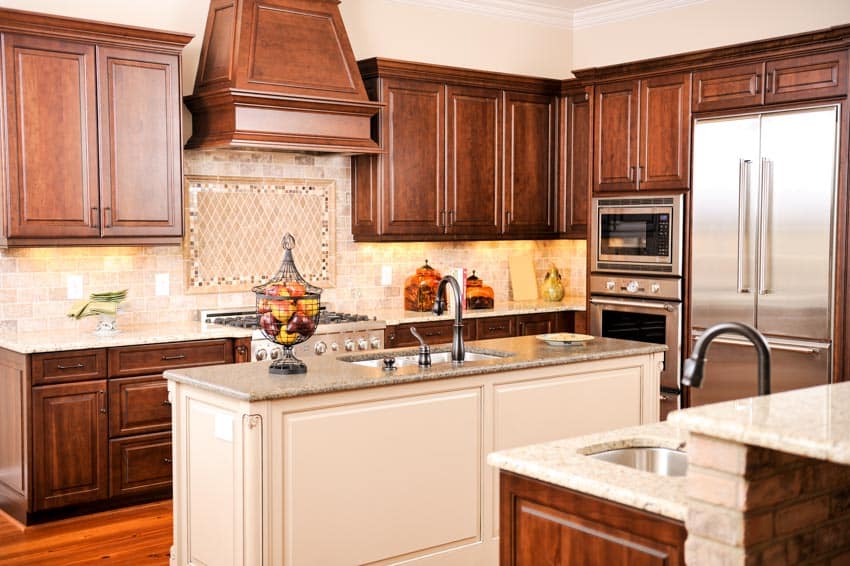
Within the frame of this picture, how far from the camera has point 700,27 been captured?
730 centimetres

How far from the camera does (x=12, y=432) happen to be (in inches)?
207

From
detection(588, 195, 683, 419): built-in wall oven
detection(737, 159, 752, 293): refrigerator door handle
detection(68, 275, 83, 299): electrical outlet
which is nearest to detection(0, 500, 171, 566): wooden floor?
detection(68, 275, 83, 299): electrical outlet

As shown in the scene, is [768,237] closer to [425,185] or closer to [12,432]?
[425,185]

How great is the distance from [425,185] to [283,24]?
5.15 ft

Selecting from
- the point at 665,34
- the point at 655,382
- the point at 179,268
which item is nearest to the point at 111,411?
Answer: the point at 179,268

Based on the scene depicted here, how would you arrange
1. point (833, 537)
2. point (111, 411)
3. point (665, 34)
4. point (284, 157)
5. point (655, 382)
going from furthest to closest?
point (665, 34)
point (284, 157)
point (111, 411)
point (655, 382)
point (833, 537)

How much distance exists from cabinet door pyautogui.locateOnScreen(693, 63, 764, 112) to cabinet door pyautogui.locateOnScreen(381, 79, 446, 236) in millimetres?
1801

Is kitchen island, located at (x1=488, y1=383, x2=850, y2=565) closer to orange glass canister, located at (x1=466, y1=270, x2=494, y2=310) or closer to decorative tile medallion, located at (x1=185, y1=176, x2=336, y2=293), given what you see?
decorative tile medallion, located at (x1=185, y1=176, x2=336, y2=293)

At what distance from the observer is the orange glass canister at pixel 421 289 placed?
707 cm

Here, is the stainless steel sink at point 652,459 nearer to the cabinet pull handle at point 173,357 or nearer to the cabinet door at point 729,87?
the cabinet pull handle at point 173,357

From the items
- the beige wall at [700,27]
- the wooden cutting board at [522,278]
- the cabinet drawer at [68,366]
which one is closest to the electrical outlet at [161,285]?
the cabinet drawer at [68,366]

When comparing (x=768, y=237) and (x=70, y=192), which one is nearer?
(x=70, y=192)

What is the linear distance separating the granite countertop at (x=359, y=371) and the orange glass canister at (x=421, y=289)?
6.88ft

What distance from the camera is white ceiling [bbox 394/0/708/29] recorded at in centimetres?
754
